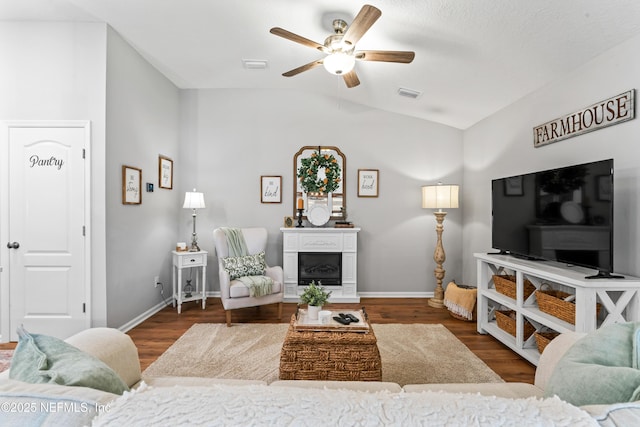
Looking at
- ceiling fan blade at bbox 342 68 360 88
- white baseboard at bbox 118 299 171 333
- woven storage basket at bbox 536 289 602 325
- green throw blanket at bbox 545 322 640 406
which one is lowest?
white baseboard at bbox 118 299 171 333

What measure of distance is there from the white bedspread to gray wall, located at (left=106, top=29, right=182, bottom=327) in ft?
10.1

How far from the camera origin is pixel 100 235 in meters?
3.12

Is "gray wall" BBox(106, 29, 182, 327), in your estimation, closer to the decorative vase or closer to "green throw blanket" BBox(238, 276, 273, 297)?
"green throw blanket" BBox(238, 276, 273, 297)

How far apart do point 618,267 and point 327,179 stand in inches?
126

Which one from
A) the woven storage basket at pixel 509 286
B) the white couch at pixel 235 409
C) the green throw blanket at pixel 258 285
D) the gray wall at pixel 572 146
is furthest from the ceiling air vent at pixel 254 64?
the white couch at pixel 235 409

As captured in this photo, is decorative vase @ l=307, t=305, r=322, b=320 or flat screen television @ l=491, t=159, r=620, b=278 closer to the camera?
flat screen television @ l=491, t=159, r=620, b=278

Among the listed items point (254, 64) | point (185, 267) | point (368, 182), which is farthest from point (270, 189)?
point (254, 64)

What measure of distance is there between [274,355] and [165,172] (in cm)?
285

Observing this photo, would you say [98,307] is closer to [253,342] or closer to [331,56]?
[253,342]

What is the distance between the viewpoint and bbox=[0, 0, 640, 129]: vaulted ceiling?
230 cm

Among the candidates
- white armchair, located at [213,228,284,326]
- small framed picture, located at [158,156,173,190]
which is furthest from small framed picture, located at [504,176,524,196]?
small framed picture, located at [158,156,173,190]

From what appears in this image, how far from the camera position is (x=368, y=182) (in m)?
4.85

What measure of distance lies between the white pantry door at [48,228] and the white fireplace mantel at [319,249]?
228 centimetres

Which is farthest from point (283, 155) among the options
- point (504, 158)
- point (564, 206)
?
point (564, 206)
